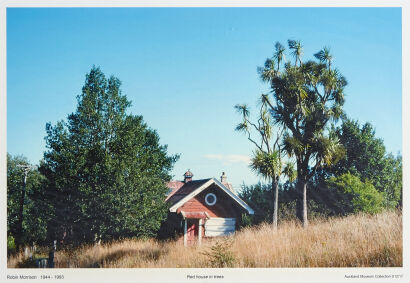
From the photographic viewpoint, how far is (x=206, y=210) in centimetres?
1141

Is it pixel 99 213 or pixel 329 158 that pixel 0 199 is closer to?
pixel 99 213

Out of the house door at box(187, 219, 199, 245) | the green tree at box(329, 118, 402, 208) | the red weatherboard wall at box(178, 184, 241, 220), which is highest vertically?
the green tree at box(329, 118, 402, 208)

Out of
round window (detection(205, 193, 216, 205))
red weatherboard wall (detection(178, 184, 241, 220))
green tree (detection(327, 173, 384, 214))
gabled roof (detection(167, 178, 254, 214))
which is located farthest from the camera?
round window (detection(205, 193, 216, 205))

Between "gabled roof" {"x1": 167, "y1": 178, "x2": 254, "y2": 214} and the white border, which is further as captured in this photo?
"gabled roof" {"x1": 167, "y1": 178, "x2": 254, "y2": 214}

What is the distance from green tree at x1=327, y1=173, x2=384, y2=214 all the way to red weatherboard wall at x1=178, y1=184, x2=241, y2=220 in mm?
3576

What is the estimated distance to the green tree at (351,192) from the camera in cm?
959

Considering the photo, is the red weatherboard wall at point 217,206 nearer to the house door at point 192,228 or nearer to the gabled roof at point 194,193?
the gabled roof at point 194,193

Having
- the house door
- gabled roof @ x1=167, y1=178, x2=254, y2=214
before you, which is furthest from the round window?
the house door

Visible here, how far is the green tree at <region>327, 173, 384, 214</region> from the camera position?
959cm

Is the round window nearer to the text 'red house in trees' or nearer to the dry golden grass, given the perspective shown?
the text 'red house in trees'

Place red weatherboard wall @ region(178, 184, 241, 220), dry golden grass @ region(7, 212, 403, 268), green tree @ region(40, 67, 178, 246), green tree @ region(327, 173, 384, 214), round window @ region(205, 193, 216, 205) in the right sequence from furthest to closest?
round window @ region(205, 193, 216, 205)
red weatherboard wall @ region(178, 184, 241, 220)
green tree @ region(327, 173, 384, 214)
green tree @ region(40, 67, 178, 246)
dry golden grass @ region(7, 212, 403, 268)

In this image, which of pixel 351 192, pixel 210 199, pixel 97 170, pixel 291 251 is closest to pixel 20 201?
pixel 97 170
